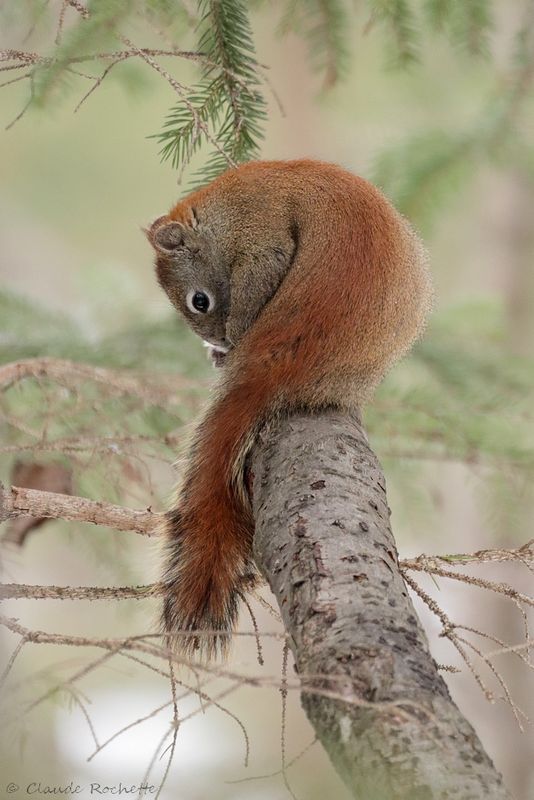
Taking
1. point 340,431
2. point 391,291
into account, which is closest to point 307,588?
point 340,431

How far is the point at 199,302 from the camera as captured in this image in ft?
7.03

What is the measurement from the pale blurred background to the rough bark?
9 cm

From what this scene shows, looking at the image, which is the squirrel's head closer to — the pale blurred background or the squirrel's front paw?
the squirrel's front paw

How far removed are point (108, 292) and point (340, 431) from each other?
156cm

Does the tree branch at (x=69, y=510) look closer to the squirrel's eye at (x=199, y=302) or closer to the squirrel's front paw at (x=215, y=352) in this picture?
the squirrel's front paw at (x=215, y=352)

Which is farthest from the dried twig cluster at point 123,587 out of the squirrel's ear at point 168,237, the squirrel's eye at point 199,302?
the squirrel's ear at point 168,237

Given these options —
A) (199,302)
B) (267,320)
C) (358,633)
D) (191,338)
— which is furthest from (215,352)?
(358,633)

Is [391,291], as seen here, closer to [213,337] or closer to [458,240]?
[213,337]

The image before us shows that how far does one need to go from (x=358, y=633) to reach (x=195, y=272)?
4.69 ft

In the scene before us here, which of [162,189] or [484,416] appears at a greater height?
[162,189]

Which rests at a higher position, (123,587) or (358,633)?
(123,587)

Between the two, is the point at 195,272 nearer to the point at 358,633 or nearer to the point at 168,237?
the point at 168,237

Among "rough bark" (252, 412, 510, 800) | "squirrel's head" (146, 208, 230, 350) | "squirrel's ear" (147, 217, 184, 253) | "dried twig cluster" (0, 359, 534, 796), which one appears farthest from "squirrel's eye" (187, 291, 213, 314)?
"rough bark" (252, 412, 510, 800)

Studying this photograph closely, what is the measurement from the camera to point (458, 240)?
512 cm
